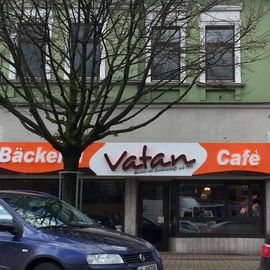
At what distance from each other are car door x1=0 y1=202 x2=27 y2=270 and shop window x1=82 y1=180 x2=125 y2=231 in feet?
28.9

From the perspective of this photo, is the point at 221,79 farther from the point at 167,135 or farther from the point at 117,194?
the point at 117,194

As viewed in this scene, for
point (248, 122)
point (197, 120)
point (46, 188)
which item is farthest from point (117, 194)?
point (248, 122)

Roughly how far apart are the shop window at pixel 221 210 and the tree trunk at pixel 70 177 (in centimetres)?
563

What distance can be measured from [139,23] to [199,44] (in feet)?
5.63

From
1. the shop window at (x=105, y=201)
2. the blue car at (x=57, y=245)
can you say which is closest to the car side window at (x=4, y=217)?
the blue car at (x=57, y=245)

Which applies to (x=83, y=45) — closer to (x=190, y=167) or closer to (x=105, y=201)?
(x=190, y=167)

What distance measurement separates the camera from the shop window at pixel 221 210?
53.0ft

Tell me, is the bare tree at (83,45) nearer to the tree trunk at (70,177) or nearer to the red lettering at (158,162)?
the tree trunk at (70,177)

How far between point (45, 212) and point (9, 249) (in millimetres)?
968

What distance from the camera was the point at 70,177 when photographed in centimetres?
1143

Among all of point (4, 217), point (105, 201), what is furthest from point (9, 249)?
point (105, 201)

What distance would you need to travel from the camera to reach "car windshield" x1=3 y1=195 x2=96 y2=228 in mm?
8109

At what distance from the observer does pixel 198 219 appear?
16.2m

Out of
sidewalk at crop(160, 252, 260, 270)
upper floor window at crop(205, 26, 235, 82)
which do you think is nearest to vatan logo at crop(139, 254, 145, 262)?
sidewalk at crop(160, 252, 260, 270)
